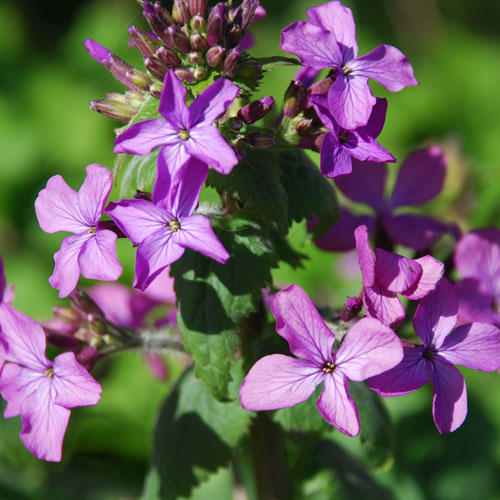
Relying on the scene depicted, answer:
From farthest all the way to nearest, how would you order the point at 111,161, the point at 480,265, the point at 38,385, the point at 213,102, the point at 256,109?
the point at 111,161 → the point at 480,265 → the point at 38,385 → the point at 256,109 → the point at 213,102

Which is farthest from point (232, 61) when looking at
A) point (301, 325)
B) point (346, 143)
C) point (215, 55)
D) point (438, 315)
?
point (438, 315)

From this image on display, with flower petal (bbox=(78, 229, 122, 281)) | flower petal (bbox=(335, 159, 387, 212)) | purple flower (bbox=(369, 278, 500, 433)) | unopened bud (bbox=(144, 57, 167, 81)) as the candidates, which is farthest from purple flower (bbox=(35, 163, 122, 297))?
flower petal (bbox=(335, 159, 387, 212))

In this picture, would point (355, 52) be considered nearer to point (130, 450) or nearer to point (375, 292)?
point (375, 292)

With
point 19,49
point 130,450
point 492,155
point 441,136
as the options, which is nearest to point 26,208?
point 19,49

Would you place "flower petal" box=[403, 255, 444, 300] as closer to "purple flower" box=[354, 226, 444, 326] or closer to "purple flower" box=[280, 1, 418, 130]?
"purple flower" box=[354, 226, 444, 326]

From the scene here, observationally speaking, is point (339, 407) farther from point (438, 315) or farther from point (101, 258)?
point (101, 258)

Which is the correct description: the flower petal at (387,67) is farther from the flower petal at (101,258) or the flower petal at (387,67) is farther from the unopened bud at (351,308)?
the flower petal at (101,258)
